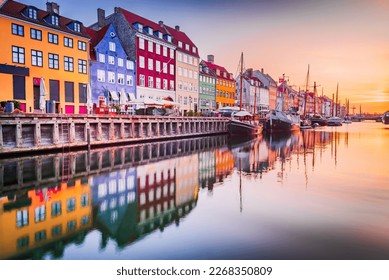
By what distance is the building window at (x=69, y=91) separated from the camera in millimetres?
19922

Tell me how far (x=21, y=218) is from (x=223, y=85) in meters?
40.8

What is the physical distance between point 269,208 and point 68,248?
147 inches

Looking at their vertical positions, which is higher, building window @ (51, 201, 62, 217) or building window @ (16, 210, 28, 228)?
building window @ (51, 201, 62, 217)

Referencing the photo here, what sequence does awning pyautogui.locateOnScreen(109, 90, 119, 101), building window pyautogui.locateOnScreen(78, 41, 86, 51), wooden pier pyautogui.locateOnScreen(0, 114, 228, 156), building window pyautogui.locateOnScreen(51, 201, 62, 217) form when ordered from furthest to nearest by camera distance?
awning pyautogui.locateOnScreen(109, 90, 119, 101) < building window pyautogui.locateOnScreen(78, 41, 86, 51) < wooden pier pyautogui.locateOnScreen(0, 114, 228, 156) < building window pyautogui.locateOnScreen(51, 201, 62, 217)

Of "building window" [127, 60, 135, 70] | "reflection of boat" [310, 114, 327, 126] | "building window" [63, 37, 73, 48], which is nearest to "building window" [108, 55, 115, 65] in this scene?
"building window" [127, 60, 135, 70]

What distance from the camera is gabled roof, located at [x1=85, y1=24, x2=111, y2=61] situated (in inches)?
923

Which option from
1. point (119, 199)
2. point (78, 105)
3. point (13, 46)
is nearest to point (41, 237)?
point (119, 199)

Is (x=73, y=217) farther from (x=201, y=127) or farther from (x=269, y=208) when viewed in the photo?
(x=201, y=127)

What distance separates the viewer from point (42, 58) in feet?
60.3

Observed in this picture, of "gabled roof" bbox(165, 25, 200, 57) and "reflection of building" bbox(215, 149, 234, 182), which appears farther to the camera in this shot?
"gabled roof" bbox(165, 25, 200, 57)

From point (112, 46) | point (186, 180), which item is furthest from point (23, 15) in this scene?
point (186, 180)

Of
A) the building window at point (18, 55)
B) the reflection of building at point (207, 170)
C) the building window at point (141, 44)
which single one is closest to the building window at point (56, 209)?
the reflection of building at point (207, 170)

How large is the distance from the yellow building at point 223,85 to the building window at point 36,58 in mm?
26218

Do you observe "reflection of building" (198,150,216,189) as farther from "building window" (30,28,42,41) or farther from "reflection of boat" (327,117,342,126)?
"reflection of boat" (327,117,342,126)
